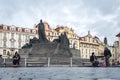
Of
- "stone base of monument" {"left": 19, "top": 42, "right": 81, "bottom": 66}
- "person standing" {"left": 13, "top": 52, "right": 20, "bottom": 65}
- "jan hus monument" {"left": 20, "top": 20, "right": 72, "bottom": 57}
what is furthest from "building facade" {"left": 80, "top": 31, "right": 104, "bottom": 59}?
"person standing" {"left": 13, "top": 52, "right": 20, "bottom": 65}

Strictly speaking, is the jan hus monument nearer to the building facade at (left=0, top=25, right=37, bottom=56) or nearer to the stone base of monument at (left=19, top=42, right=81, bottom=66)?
the stone base of monument at (left=19, top=42, right=81, bottom=66)

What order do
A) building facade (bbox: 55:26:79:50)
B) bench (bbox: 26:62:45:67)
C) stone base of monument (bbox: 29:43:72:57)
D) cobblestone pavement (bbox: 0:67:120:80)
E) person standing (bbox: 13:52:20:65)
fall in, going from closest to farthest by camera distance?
1. cobblestone pavement (bbox: 0:67:120:80)
2. person standing (bbox: 13:52:20:65)
3. bench (bbox: 26:62:45:67)
4. stone base of monument (bbox: 29:43:72:57)
5. building facade (bbox: 55:26:79:50)

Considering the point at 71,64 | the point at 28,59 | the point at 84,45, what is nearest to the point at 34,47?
the point at 28,59

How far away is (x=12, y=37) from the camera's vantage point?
99938 millimetres

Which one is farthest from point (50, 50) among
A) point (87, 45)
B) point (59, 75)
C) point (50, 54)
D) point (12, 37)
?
point (87, 45)

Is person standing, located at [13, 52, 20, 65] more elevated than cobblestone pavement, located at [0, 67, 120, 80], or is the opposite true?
person standing, located at [13, 52, 20, 65]

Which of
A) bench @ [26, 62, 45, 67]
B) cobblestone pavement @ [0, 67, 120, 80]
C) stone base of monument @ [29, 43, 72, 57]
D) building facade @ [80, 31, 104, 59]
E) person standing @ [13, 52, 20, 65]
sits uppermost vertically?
building facade @ [80, 31, 104, 59]

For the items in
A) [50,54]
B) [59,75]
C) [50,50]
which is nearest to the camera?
[59,75]

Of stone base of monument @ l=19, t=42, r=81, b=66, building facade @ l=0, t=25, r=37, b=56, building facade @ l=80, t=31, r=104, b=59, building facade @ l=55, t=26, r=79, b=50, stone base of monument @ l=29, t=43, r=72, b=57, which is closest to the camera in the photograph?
stone base of monument @ l=19, t=42, r=81, b=66

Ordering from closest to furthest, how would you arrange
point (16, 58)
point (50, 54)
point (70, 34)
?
point (16, 58) < point (50, 54) < point (70, 34)

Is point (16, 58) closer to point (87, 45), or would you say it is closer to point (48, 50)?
point (48, 50)

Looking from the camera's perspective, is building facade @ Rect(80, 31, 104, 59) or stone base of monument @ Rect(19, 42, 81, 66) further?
→ building facade @ Rect(80, 31, 104, 59)

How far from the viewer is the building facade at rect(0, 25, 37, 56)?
97031 mm

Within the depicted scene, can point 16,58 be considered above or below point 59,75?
above
